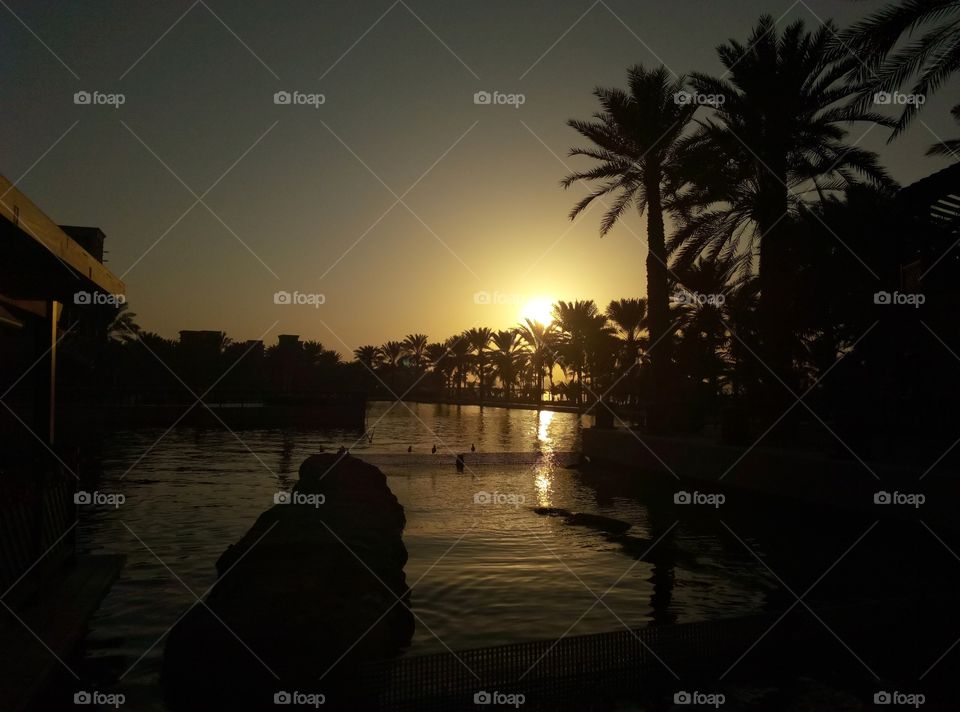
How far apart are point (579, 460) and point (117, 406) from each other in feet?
110

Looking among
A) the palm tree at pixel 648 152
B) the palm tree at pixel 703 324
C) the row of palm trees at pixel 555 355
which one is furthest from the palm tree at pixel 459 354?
the palm tree at pixel 648 152

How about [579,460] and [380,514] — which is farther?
[579,460]

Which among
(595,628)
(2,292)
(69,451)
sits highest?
(2,292)

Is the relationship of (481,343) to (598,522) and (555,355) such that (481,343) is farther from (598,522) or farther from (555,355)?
(598,522)

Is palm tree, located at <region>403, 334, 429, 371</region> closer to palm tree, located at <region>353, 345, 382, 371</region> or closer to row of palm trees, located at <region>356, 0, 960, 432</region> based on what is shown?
palm tree, located at <region>353, 345, 382, 371</region>

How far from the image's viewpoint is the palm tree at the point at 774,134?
2183 centimetres

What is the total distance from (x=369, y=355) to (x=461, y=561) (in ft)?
425

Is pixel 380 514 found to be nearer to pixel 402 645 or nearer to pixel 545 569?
pixel 545 569

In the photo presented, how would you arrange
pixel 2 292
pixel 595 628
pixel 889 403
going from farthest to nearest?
pixel 889 403 < pixel 2 292 < pixel 595 628

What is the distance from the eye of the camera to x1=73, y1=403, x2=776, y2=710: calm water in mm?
8211

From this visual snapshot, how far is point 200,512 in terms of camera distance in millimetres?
15867

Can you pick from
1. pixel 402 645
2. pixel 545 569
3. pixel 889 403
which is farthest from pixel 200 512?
pixel 889 403

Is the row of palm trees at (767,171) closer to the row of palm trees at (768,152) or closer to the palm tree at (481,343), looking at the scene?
the row of palm trees at (768,152)

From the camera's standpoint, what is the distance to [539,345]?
3907 inches
